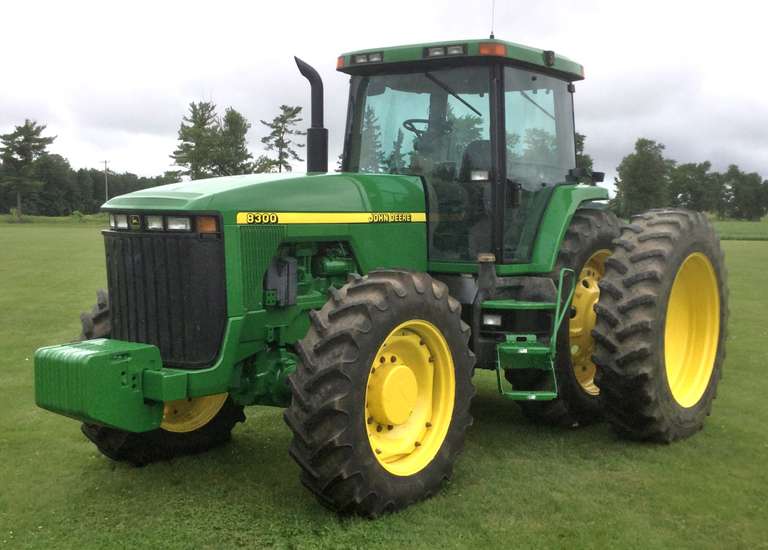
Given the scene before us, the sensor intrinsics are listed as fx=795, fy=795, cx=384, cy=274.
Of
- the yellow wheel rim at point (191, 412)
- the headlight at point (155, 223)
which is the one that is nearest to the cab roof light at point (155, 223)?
the headlight at point (155, 223)

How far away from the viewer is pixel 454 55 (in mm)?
5457

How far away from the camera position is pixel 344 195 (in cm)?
503

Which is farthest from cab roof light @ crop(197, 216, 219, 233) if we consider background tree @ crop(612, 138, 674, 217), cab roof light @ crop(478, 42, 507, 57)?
background tree @ crop(612, 138, 674, 217)

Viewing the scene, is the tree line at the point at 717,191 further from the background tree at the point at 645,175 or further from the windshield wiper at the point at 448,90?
the windshield wiper at the point at 448,90

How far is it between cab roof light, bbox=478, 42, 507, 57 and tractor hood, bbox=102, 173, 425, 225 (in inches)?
38.7

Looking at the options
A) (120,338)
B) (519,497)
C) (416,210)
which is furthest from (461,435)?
(120,338)

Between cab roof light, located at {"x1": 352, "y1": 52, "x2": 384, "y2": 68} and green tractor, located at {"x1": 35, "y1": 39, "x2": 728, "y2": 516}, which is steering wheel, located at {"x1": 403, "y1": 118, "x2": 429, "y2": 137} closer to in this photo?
green tractor, located at {"x1": 35, "y1": 39, "x2": 728, "y2": 516}

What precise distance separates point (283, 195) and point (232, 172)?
49899 millimetres

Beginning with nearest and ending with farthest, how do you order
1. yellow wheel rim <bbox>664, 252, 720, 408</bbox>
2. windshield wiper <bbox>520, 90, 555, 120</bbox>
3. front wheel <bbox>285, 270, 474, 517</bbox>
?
front wheel <bbox>285, 270, 474, 517</bbox> < windshield wiper <bbox>520, 90, 555, 120</bbox> < yellow wheel rim <bbox>664, 252, 720, 408</bbox>

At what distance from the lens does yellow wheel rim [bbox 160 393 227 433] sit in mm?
5273

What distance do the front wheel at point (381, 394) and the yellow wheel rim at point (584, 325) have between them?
5.61ft

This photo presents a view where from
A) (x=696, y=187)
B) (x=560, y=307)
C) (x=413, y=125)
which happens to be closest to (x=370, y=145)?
(x=413, y=125)

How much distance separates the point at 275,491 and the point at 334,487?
775 millimetres

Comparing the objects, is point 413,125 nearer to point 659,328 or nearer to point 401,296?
point 401,296
